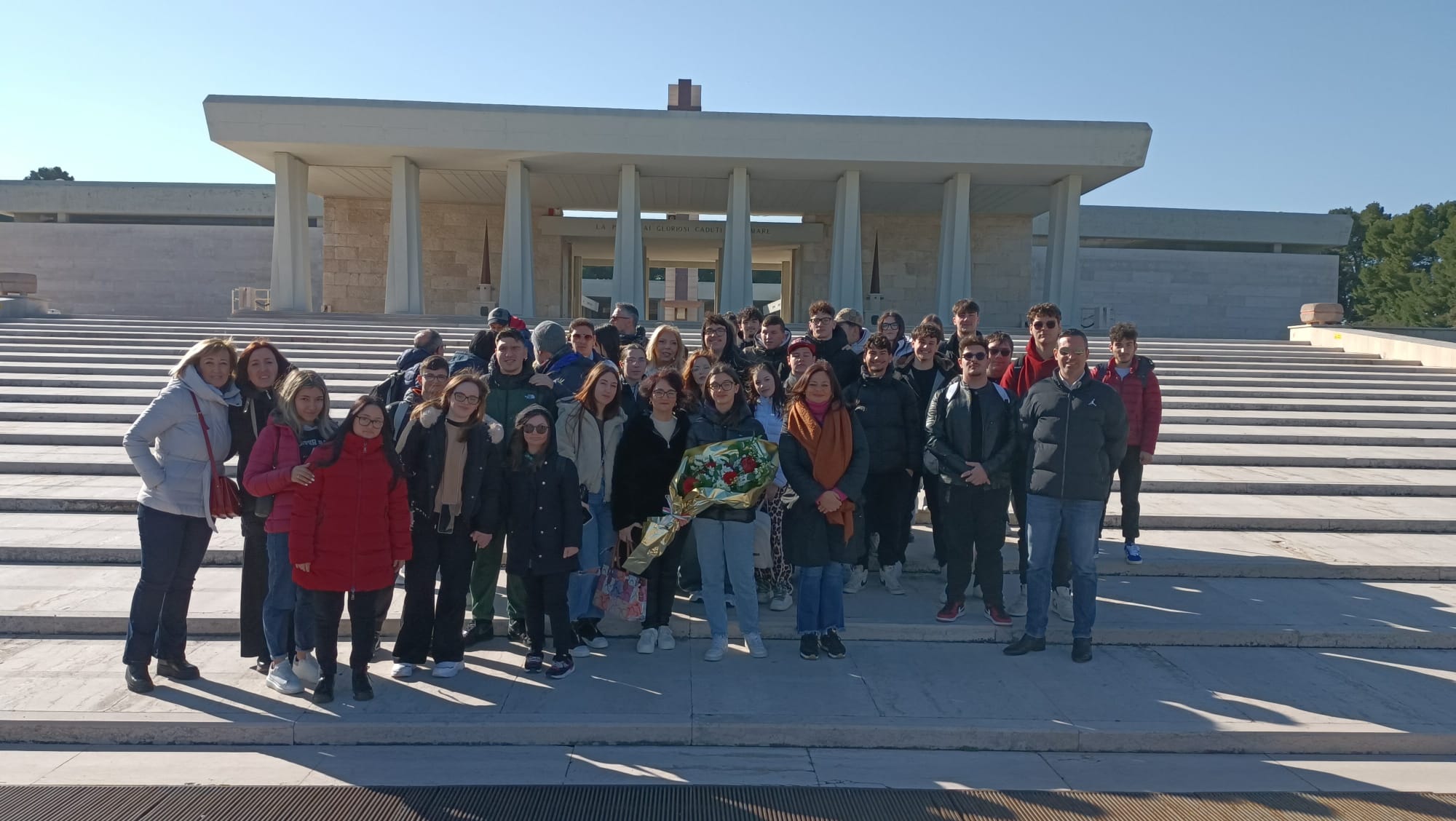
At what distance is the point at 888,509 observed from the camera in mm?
6754

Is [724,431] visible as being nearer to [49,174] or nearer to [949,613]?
[949,613]

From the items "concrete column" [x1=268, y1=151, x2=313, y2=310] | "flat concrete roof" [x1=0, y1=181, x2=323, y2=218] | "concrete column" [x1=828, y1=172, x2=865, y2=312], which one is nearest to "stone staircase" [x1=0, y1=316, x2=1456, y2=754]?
"concrete column" [x1=268, y1=151, x2=313, y2=310]

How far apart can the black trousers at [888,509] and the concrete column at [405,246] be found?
61.8 ft

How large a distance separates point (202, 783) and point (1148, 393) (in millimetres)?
6783

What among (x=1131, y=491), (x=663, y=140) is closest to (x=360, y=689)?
(x=1131, y=491)

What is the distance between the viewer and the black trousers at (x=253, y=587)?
203 inches

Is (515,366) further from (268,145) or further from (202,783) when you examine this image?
(268,145)

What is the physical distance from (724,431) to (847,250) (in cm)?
1871

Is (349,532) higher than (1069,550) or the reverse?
higher

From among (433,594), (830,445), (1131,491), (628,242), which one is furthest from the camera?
(628,242)

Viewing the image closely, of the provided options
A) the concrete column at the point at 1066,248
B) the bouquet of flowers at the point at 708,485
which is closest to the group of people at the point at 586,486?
the bouquet of flowers at the point at 708,485

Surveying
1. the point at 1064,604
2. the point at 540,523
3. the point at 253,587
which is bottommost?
the point at 1064,604

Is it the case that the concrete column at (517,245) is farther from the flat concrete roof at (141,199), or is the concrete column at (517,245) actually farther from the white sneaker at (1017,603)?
the white sneaker at (1017,603)

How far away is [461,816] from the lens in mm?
3959
